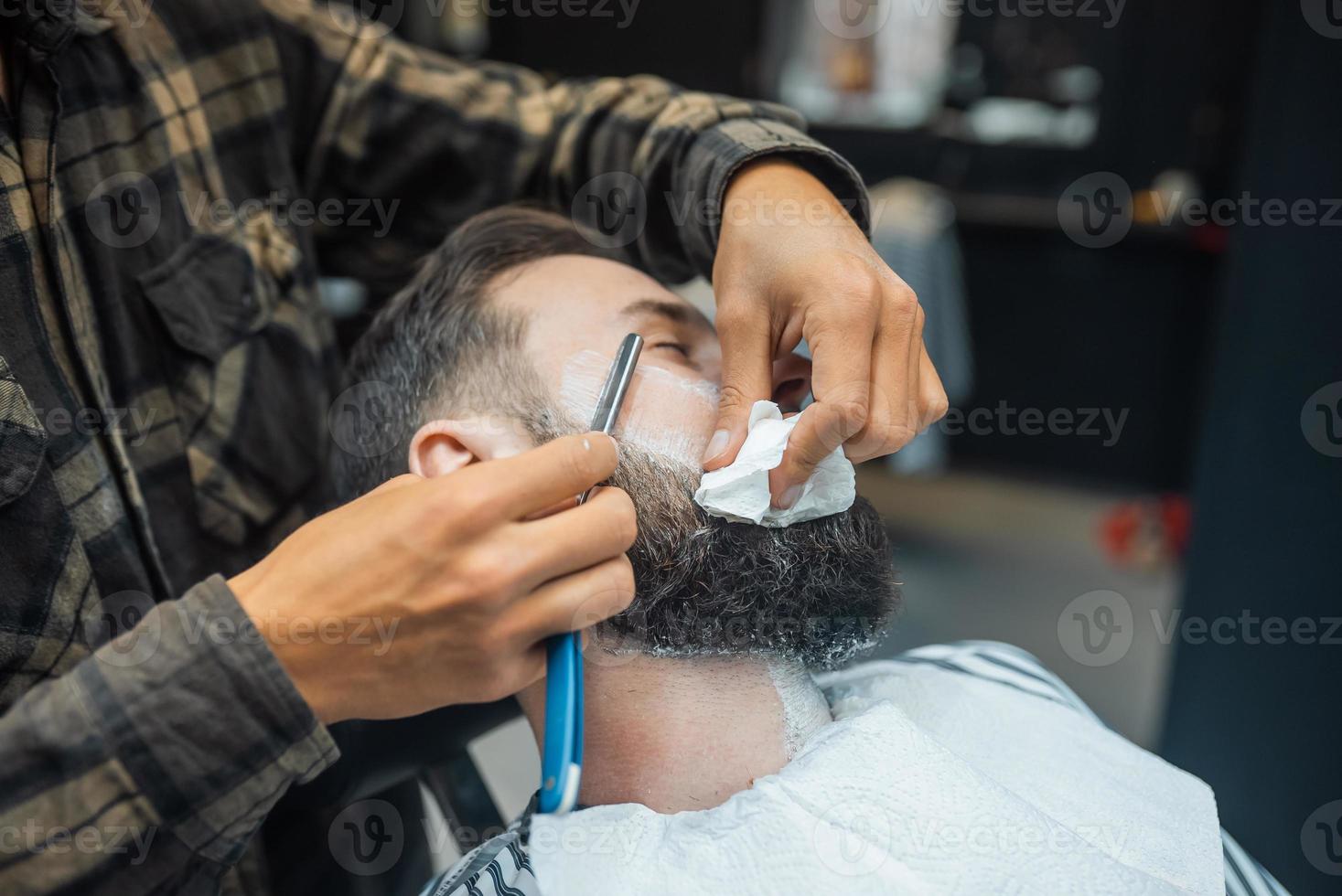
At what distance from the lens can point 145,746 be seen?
2.31 feet

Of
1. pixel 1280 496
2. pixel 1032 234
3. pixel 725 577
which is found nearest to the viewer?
pixel 725 577

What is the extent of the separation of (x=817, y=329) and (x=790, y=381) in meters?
0.20

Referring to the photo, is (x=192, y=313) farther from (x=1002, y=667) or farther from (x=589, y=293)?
(x=1002, y=667)

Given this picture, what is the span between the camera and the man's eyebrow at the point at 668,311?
1.19 m

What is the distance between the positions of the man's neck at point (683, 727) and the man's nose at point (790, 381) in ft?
1.01

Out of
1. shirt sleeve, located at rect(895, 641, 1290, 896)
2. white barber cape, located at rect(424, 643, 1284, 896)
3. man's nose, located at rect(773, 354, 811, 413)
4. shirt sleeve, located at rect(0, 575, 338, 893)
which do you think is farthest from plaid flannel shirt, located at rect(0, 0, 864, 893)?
shirt sleeve, located at rect(895, 641, 1290, 896)

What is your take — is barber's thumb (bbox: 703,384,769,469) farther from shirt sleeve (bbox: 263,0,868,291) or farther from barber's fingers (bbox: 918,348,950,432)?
shirt sleeve (bbox: 263,0,868,291)

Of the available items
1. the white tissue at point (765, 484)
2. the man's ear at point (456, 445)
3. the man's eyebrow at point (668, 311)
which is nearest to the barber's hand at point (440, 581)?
the white tissue at point (765, 484)

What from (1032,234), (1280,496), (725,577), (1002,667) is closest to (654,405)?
(725,577)

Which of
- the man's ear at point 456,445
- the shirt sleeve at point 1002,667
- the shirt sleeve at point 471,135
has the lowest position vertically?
the shirt sleeve at point 1002,667

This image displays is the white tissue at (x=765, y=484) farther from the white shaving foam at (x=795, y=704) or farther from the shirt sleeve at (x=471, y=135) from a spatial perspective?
the shirt sleeve at (x=471, y=135)

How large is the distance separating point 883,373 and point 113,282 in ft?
2.80

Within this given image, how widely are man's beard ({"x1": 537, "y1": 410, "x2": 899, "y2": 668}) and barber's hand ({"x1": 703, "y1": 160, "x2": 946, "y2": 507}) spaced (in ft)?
0.19

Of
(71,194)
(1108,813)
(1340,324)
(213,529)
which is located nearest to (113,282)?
(71,194)
